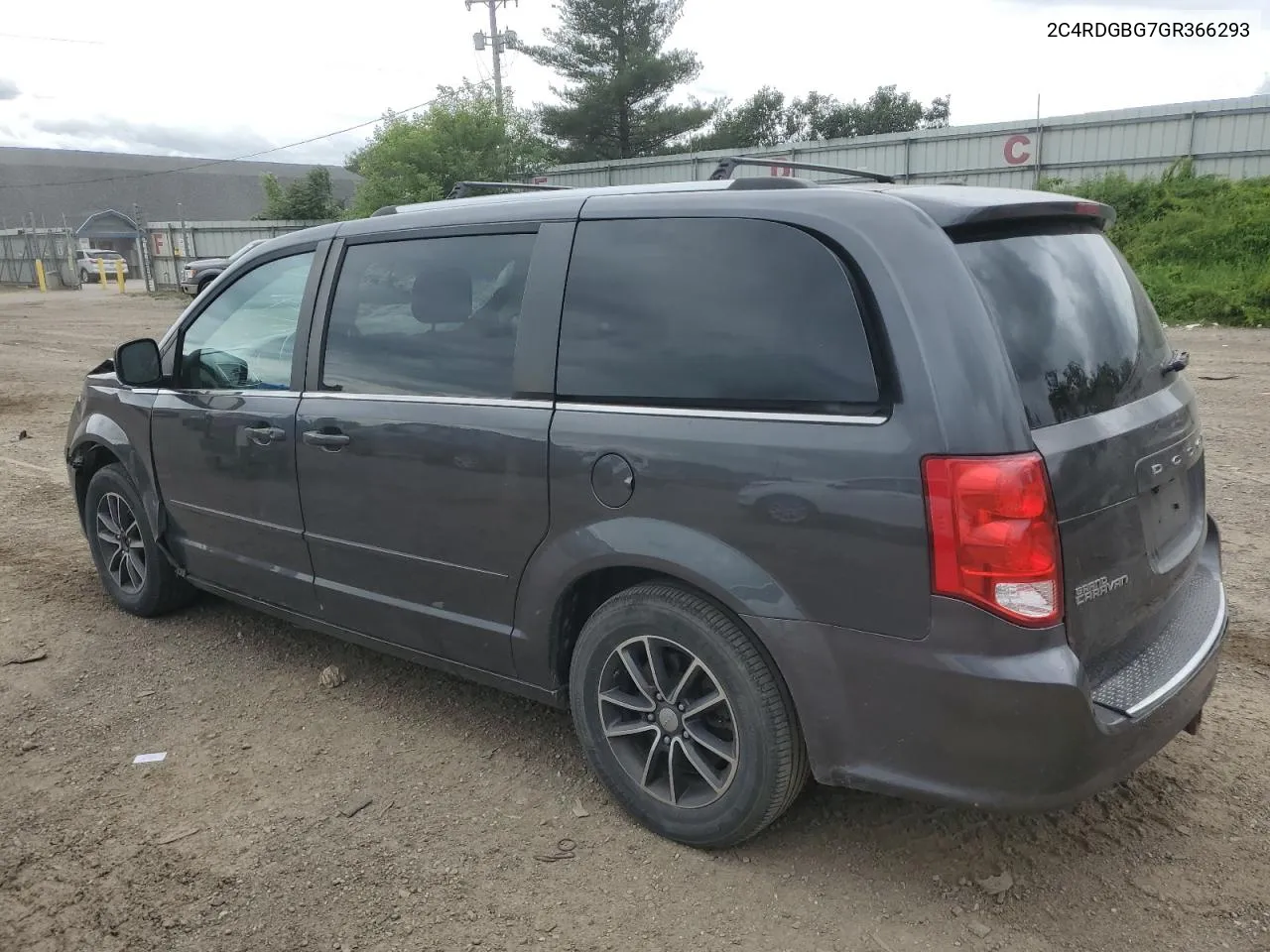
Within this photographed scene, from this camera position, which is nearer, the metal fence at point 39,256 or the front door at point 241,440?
the front door at point 241,440

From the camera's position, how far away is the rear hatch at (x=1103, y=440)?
2.33m

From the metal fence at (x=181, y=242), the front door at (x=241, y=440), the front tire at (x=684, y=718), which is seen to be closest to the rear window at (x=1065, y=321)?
the front tire at (x=684, y=718)

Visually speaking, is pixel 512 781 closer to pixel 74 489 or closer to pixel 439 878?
pixel 439 878

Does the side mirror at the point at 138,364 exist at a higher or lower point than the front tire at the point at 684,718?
higher

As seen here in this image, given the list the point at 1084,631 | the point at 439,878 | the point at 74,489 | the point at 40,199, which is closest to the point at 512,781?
the point at 439,878

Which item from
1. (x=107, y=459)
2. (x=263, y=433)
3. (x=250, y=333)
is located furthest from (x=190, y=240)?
(x=263, y=433)

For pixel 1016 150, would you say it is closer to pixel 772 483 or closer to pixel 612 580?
pixel 612 580

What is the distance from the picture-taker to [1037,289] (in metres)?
2.50

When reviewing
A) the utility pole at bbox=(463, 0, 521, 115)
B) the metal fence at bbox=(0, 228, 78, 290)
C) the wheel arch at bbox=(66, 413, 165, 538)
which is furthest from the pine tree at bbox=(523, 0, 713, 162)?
the wheel arch at bbox=(66, 413, 165, 538)

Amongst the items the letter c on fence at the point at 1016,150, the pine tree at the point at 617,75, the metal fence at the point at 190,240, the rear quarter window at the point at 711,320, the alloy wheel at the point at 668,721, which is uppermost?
the pine tree at the point at 617,75

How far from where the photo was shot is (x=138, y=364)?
4160 millimetres

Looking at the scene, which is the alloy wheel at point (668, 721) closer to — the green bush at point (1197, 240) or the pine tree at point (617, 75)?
the green bush at point (1197, 240)

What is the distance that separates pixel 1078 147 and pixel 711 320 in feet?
75.6

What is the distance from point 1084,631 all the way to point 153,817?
2.74m
